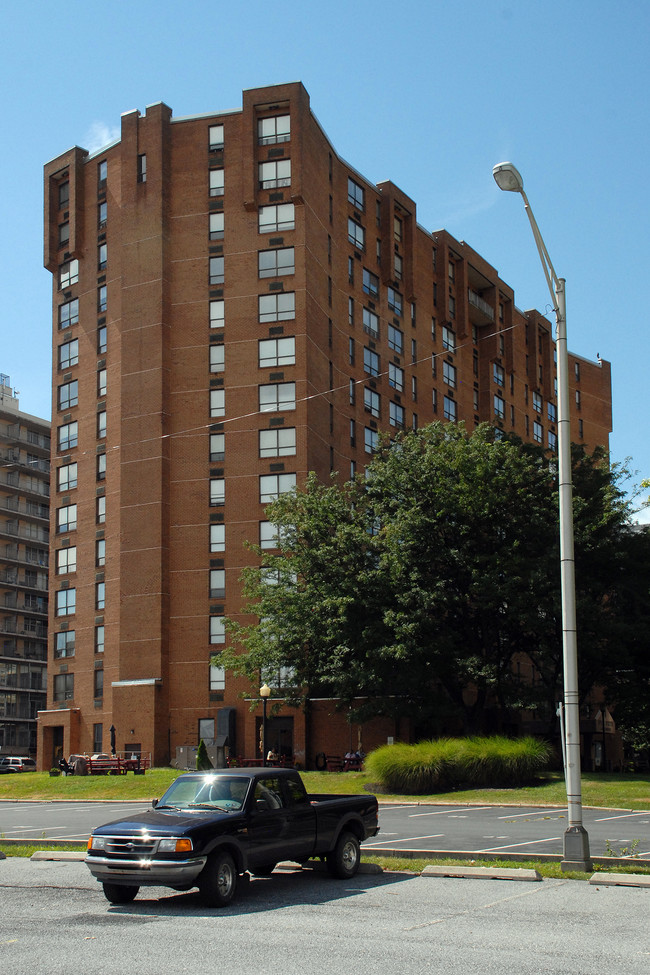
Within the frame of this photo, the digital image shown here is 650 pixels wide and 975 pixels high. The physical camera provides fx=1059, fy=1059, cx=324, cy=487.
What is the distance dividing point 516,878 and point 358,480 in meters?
34.7

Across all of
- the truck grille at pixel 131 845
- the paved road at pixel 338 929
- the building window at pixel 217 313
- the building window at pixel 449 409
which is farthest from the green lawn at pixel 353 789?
the building window at pixel 449 409

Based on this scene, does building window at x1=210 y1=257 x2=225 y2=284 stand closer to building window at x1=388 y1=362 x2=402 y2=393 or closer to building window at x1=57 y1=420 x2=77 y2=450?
building window at x1=57 y1=420 x2=77 y2=450

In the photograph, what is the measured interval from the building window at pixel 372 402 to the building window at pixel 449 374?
10204 millimetres

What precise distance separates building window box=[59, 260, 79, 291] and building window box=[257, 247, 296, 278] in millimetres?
13752

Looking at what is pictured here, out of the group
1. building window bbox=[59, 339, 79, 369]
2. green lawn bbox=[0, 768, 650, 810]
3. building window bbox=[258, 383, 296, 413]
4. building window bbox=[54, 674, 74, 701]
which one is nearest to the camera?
green lawn bbox=[0, 768, 650, 810]

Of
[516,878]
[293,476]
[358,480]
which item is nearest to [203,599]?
[293,476]

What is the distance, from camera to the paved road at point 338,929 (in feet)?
31.0

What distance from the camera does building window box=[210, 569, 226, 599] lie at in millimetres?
58281

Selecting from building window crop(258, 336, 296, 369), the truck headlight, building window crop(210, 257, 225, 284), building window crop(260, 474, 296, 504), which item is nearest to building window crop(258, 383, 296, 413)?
building window crop(258, 336, 296, 369)

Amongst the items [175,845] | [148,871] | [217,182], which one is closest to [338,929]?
[175,845]

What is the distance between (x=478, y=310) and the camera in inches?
3135

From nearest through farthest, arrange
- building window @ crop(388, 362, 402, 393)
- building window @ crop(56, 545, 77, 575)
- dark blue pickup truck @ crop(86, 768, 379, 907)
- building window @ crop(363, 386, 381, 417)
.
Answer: dark blue pickup truck @ crop(86, 768, 379, 907)
building window @ crop(56, 545, 77, 575)
building window @ crop(363, 386, 381, 417)
building window @ crop(388, 362, 402, 393)

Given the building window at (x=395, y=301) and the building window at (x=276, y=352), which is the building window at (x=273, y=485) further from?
the building window at (x=395, y=301)

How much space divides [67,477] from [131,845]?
5493cm
